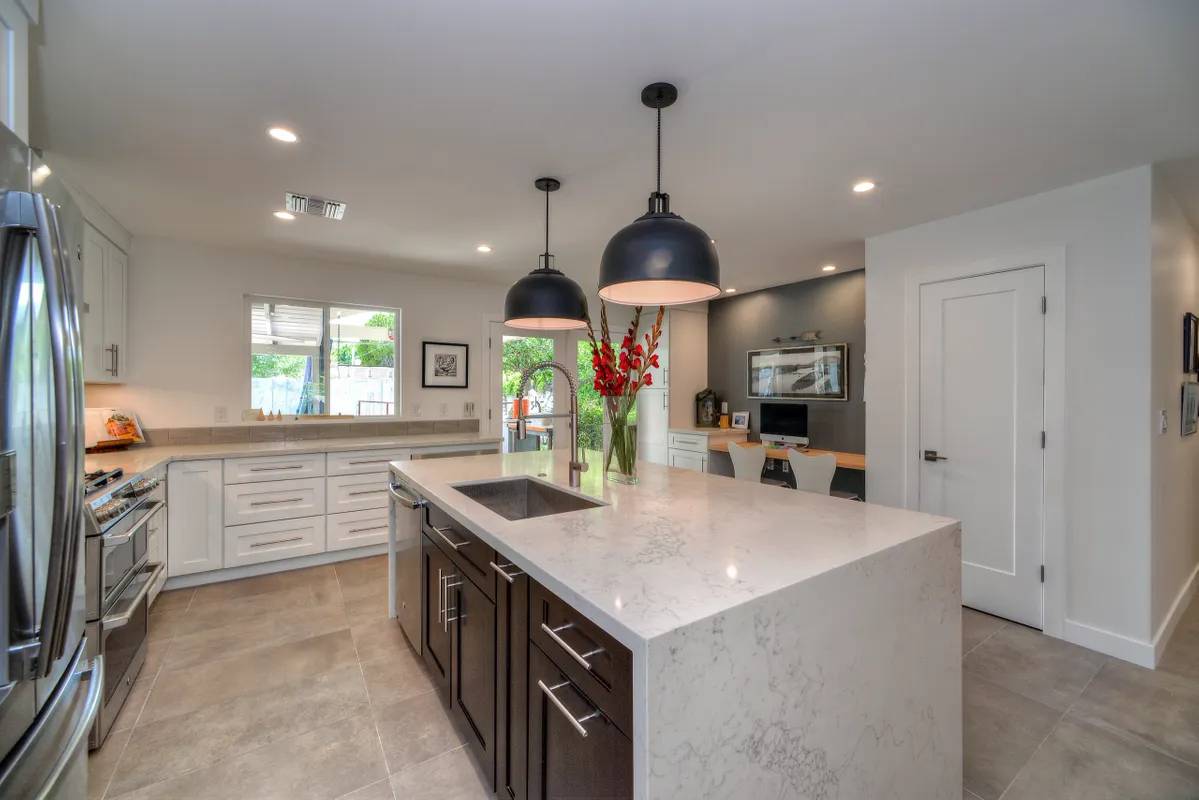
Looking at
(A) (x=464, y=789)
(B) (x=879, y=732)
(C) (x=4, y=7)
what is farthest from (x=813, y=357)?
(C) (x=4, y=7)

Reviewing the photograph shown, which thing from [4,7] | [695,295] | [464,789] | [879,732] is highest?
[4,7]

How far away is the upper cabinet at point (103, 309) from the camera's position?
2.88 metres

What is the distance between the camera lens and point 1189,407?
2994mm

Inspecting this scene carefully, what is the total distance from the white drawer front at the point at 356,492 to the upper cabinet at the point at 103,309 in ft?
4.84

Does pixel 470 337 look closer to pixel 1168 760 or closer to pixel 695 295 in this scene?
pixel 695 295

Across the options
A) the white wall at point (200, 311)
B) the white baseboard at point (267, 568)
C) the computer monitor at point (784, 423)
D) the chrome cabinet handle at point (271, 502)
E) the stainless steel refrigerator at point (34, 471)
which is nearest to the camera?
the stainless steel refrigerator at point (34, 471)

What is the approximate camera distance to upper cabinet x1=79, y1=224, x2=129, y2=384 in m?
2.88

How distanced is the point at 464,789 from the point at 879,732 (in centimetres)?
131

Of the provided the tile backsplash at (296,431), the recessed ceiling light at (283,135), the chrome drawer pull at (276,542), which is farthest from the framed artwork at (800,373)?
the chrome drawer pull at (276,542)

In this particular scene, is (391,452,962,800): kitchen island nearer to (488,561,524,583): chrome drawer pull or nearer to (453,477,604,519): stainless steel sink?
(488,561,524,583): chrome drawer pull

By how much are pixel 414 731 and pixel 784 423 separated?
13.8 feet

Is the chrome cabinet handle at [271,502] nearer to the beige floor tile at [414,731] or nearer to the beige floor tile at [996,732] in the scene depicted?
the beige floor tile at [414,731]

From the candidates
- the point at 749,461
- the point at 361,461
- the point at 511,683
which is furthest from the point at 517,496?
the point at 749,461

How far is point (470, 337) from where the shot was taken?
5.01 meters
